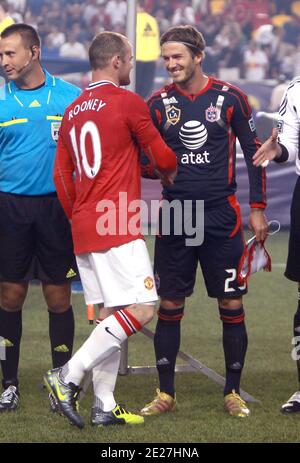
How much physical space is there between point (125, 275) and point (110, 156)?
57 cm

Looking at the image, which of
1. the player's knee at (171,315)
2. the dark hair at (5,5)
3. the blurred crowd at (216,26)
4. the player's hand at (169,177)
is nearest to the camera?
the player's hand at (169,177)

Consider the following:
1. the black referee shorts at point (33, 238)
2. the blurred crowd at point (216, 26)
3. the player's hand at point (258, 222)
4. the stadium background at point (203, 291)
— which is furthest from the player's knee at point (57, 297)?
the blurred crowd at point (216, 26)

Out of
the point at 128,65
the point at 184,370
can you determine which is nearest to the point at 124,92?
the point at 128,65

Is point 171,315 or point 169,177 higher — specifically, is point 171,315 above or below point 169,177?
below

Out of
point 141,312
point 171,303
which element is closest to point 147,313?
point 141,312

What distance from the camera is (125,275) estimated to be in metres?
5.34

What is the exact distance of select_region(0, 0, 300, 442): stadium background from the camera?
5.43m

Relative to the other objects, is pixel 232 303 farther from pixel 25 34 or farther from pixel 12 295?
pixel 25 34

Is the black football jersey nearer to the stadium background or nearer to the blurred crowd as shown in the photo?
the stadium background

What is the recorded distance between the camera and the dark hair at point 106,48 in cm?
536

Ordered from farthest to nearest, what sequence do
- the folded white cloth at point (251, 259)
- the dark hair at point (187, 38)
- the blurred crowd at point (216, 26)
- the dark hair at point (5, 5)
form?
the blurred crowd at point (216, 26) < the dark hair at point (5, 5) < the folded white cloth at point (251, 259) < the dark hair at point (187, 38)

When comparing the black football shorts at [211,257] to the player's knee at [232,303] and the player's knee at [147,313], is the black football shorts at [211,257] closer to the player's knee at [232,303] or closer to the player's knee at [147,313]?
the player's knee at [232,303]

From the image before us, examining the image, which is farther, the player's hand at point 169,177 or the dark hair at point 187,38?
the dark hair at point 187,38

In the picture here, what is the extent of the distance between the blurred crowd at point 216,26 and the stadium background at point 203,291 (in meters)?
0.02
